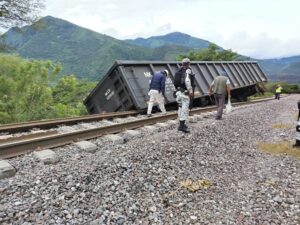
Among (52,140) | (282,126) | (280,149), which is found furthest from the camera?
(282,126)

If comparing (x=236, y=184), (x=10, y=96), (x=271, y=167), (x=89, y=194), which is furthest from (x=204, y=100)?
(x=10, y=96)

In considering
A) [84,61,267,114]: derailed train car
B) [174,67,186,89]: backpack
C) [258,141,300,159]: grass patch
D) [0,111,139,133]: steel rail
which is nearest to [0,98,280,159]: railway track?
[0,111,139,133]: steel rail

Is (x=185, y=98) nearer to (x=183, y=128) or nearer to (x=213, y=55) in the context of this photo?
(x=183, y=128)

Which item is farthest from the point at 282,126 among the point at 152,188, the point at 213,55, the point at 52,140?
the point at 213,55

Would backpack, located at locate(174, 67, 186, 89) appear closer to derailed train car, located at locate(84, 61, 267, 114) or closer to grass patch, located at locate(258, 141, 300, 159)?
grass patch, located at locate(258, 141, 300, 159)

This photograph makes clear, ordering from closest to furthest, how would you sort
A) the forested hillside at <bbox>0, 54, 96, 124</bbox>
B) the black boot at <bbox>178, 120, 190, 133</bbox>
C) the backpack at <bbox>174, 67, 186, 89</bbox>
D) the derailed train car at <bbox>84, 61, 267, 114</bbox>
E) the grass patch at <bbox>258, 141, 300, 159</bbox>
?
the grass patch at <bbox>258, 141, 300, 159</bbox> → the black boot at <bbox>178, 120, 190, 133</bbox> → the backpack at <bbox>174, 67, 186, 89</bbox> → the derailed train car at <bbox>84, 61, 267, 114</bbox> → the forested hillside at <bbox>0, 54, 96, 124</bbox>

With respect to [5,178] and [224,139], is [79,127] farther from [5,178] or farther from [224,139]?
[5,178]

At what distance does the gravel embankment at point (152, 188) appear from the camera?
4.50 meters

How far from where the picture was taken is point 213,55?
222ft

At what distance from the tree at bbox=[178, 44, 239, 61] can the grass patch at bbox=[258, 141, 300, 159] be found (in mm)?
57838

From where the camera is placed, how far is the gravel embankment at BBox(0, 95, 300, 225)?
4504 millimetres

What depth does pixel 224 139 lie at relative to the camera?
9.03 meters

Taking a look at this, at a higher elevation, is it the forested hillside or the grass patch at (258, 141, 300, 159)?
the forested hillside

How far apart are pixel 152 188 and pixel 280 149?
4309mm
